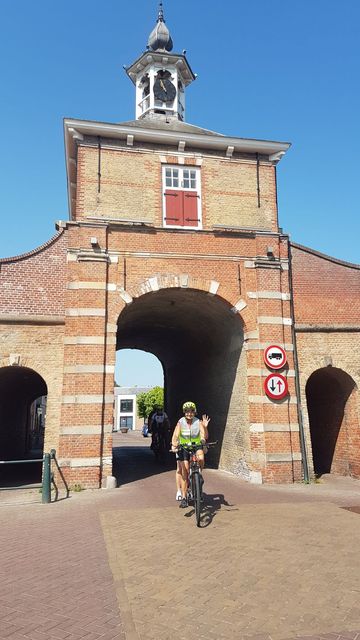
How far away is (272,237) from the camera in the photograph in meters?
13.0

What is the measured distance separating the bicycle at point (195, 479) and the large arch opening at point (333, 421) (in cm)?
657

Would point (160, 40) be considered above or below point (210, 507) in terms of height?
above

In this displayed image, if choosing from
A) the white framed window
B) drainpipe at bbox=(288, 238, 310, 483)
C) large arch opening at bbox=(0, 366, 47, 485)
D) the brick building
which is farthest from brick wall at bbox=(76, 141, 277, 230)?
large arch opening at bbox=(0, 366, 47, 485)

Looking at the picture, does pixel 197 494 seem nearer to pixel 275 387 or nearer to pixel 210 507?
pixel 210 507

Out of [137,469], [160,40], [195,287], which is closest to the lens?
[195,287]

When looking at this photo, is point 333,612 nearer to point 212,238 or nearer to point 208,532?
point 208,532

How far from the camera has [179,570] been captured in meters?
5.02

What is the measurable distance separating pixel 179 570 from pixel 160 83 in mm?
18911

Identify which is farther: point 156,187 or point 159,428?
point 159,428

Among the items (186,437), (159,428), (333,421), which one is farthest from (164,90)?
(186,437)

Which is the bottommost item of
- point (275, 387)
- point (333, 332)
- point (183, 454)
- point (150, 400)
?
point (183, 454)

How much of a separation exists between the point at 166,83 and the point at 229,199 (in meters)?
8.74

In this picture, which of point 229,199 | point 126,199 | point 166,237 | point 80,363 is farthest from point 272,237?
point 80,363

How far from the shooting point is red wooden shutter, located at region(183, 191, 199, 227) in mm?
12906
